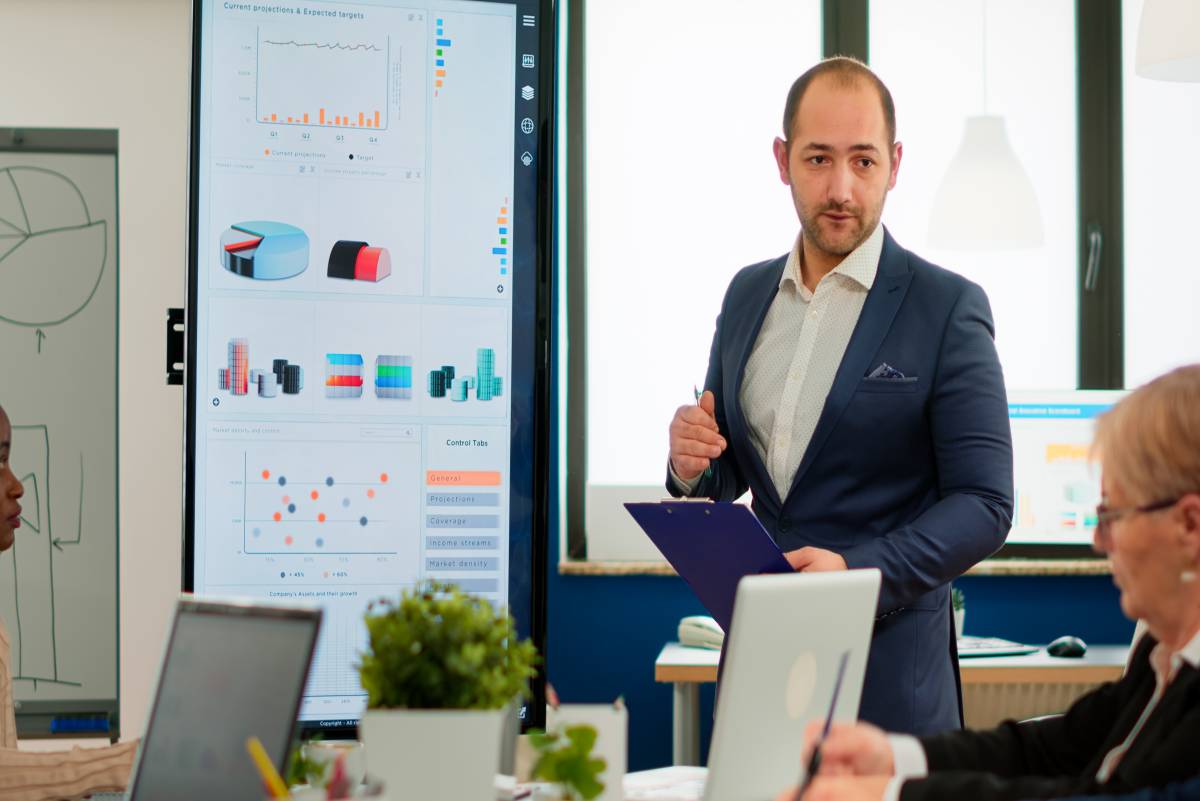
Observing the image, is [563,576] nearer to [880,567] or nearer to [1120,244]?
[1120,244]

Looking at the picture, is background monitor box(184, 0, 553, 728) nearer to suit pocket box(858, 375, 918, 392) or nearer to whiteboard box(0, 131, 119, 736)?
suit pocket box(858, 375, 918, 392)

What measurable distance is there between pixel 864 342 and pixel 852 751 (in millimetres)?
848

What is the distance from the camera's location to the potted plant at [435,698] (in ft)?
3.80

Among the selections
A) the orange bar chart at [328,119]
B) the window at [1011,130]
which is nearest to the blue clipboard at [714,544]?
the orange bar chart at [328,119]

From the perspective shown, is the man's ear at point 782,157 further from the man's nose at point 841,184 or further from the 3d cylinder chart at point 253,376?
the 3d cylinder chart at point 253,376

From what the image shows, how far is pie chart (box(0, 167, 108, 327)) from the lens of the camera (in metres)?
3.94

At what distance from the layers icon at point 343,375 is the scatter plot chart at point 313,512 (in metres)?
0.14

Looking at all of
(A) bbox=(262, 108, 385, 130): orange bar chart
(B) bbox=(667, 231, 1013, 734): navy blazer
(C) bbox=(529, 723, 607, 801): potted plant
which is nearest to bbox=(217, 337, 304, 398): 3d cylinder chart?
(A) bbox=(262, 108, 385, 130): orange bar chart

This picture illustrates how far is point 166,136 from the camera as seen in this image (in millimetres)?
4109

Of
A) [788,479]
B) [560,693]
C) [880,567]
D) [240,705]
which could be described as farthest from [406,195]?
[560,693]

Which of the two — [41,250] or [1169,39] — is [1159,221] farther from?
[41,250]

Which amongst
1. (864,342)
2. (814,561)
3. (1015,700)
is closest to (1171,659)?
(814,561)

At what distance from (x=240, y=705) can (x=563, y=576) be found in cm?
315

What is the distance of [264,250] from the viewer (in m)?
2.25
